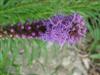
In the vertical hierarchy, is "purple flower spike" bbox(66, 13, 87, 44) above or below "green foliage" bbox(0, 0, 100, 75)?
below

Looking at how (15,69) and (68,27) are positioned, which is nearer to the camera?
(68,27)

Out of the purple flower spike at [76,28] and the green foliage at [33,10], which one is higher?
the green foliage at [33,10]

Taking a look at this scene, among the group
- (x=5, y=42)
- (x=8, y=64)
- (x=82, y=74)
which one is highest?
(x=5, y=42)

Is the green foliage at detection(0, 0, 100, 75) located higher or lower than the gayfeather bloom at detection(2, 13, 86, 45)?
higher

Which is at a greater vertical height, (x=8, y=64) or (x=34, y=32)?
(x=34, y=32)

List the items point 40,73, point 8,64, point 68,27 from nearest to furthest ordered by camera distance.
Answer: point 68,27 < point 8,64 < point 40,73

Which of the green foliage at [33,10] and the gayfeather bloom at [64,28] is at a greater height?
the green foliage at [33,10]

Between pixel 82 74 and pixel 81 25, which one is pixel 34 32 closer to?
pixel 81 25

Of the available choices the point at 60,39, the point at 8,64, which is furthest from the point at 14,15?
the point at 8,64
